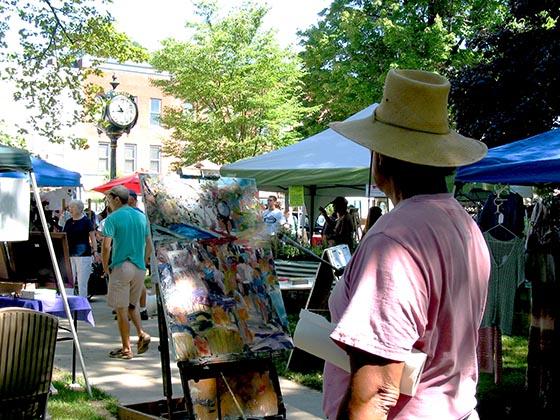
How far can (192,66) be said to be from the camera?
2988 centimetres

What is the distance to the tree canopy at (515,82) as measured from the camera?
18.5 metres

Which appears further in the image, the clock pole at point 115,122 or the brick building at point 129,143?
the brick building at point 129,143

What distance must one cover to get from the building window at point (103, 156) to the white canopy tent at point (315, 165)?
3647cm

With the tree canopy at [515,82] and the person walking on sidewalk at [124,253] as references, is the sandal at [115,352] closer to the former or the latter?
the person walking on sidewalk at [124,253]

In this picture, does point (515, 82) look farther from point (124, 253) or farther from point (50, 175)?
point (124, 253)

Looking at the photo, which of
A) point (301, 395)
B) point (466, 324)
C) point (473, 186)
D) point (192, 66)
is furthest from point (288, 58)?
point (466, 324)

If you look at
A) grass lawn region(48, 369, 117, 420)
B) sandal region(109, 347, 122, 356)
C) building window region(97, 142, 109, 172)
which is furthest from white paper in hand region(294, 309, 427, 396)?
building window region(97, 142, 109, 172)

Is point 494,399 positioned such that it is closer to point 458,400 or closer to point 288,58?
point 458,400

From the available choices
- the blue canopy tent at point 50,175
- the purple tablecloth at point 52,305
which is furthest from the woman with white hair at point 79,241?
the purple tablecloth at point 52,305

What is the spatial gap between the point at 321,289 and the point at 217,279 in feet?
8.02

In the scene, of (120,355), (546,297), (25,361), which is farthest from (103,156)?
(25,361)

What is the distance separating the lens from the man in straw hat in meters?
1.69

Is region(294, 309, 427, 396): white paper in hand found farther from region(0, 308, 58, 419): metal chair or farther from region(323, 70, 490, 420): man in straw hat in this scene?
region(0, 308, 58, 419): metal chair

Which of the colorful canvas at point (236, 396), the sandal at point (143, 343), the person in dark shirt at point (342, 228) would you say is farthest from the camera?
the person in dark shirt at point (342, 228)
